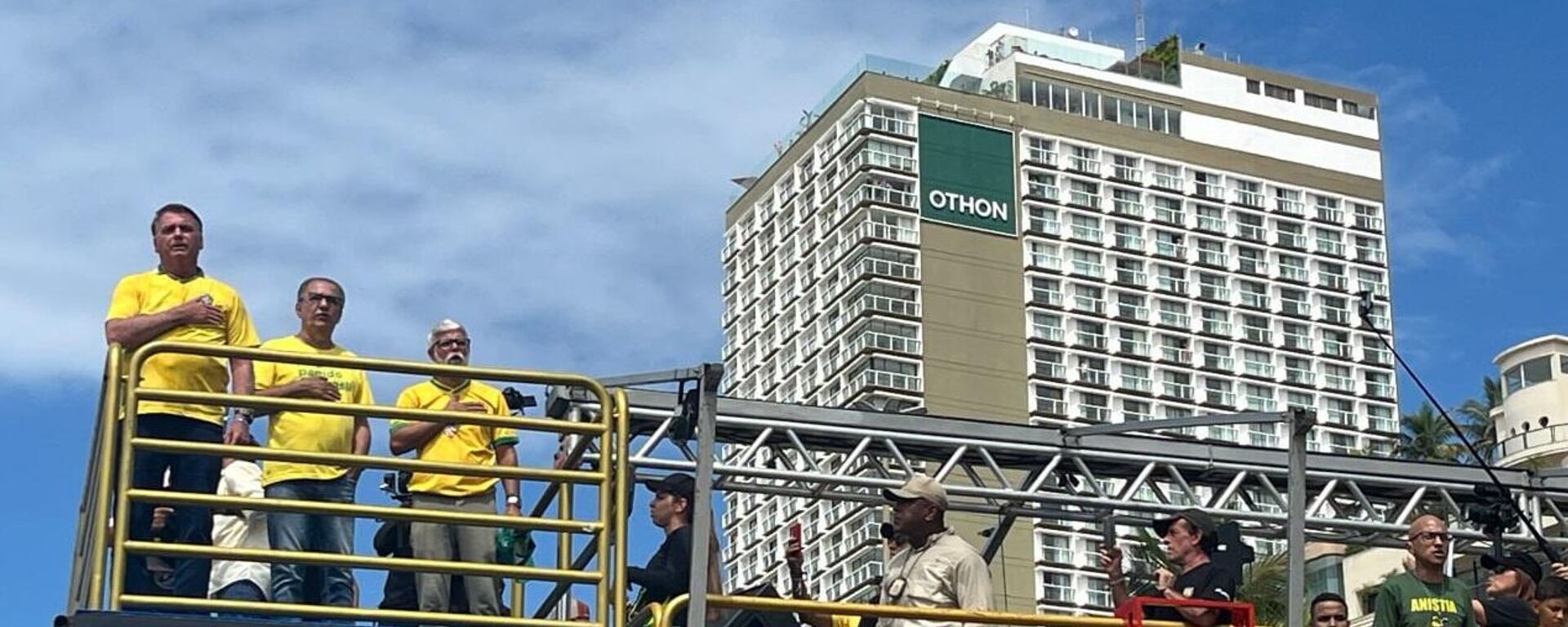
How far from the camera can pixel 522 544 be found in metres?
9.66

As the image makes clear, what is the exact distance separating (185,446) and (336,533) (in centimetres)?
126

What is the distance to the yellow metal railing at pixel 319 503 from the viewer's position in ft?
26.4

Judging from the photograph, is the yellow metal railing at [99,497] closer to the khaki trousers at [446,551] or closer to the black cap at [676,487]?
the khaki trousers at [446,551]

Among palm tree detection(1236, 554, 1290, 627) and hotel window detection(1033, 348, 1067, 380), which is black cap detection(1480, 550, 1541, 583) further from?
hotel window detection(1033, 348, 1067, 380)

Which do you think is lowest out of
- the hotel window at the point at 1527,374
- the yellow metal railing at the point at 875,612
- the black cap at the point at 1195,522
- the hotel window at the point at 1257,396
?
the yellow metal railing at the point at 875,612

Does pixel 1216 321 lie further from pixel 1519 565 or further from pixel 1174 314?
pixel 1519 565

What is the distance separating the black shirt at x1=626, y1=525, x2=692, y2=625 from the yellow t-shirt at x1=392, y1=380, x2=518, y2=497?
0.80 meters

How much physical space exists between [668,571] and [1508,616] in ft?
14.3

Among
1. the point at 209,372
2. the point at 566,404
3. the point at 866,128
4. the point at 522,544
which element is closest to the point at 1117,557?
the point at 522,544

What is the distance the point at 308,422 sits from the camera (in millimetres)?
9695

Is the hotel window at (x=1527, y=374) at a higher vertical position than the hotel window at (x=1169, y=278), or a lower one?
lower

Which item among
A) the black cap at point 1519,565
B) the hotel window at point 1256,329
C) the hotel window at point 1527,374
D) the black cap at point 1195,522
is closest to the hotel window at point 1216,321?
the hotel window at point 1256,329

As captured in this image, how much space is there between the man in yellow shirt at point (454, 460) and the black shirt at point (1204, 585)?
2.66 m

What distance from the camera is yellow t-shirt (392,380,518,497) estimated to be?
403 inches
